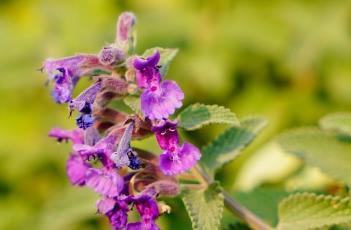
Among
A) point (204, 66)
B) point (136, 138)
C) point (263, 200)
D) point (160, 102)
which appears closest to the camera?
point (160, 102)

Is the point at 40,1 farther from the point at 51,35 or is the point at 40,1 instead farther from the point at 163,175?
the point at 163,175

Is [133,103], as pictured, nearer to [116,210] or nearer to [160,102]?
[160,102]

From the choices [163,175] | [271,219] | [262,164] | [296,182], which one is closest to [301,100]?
[262,164]

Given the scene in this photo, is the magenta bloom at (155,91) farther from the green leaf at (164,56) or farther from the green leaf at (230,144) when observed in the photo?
the green leaf at (230,144)

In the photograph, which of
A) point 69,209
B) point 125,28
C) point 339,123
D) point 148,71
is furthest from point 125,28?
point 69,209

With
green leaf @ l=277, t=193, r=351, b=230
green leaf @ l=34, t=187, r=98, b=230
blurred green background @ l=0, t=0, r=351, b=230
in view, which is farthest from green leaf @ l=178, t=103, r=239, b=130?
blurred green background @ l=0, t=0, r=351, b=230

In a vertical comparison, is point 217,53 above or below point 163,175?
below
